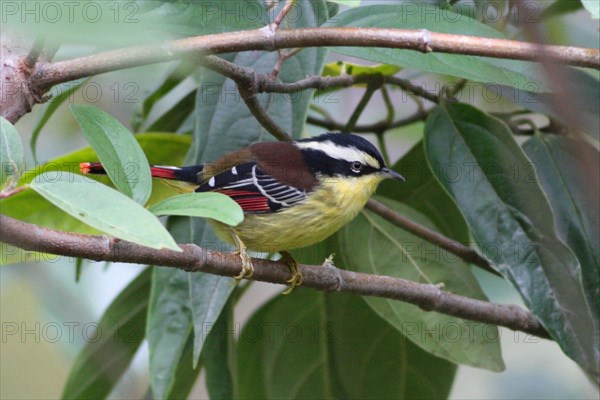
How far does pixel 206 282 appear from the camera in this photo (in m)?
1.89

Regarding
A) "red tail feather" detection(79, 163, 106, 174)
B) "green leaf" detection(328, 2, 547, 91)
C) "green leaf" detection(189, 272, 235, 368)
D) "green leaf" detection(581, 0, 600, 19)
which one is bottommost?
"green leaf" detection(189, 272, 235, 368)

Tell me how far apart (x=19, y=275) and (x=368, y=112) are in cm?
171

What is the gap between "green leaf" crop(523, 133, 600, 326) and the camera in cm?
200

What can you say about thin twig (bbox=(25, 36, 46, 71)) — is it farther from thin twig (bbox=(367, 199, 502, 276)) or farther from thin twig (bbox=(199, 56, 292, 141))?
thin twig (bbox=(367, 199, 502, 276))

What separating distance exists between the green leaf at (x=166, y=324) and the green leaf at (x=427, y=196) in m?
0.77

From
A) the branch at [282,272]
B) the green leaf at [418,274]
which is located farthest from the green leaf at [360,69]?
the branch at [282,272]

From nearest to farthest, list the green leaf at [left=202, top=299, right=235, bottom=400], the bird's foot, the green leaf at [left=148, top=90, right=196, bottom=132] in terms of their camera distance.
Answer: the bird's foot < the green leaf at [left=202, top=299, right=235, bottom=400] < the green leaf at [left=148, top=90, right=196, bottom=132]

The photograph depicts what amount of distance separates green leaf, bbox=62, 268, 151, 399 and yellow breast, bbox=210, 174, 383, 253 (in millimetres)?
402

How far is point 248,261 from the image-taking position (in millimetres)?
1842

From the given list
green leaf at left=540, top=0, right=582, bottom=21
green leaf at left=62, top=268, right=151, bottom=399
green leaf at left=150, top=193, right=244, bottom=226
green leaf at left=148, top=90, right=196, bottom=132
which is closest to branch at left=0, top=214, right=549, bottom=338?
green leaf at left=150, top=193, right=244, bottom=226

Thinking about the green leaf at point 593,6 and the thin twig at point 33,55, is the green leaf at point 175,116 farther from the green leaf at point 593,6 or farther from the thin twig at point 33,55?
the green leaf at point 593,6

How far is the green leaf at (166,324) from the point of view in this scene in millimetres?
1919

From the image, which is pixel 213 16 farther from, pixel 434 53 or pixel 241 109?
pixel 434 53

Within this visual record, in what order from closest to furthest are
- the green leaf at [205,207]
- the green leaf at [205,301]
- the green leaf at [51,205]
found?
the green leaf at [205,207] → the green leaf at [205,301] → the green leaf at [51,205]
